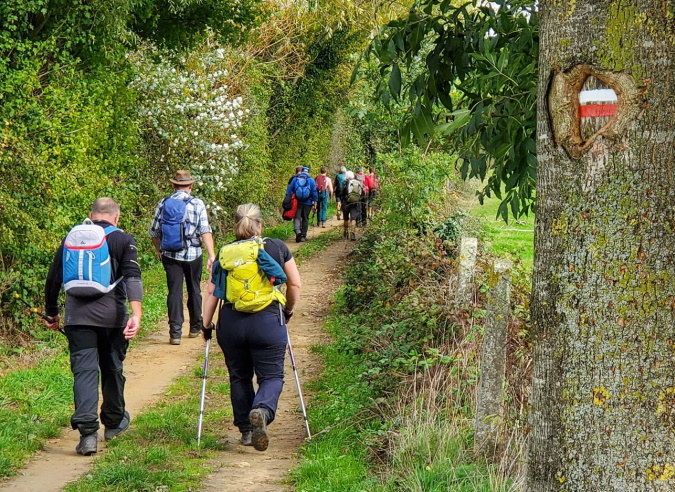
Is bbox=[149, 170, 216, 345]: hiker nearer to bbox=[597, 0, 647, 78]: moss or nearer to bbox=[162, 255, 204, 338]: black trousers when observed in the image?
bbox=[162, 255, 204, 338]: black trousers

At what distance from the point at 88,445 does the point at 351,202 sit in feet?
53.6

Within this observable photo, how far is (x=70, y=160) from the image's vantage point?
1147 centimetres

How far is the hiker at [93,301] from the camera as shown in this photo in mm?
6750

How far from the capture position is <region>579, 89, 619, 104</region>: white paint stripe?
2342 millimetres

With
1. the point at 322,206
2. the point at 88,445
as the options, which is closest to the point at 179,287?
the point at 88,445

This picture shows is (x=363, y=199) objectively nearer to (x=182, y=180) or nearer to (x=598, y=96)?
(x=182, y=180)

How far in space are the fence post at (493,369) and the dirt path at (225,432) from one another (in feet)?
5.01

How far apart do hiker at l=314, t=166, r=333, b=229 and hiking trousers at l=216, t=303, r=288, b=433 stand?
19358 mm

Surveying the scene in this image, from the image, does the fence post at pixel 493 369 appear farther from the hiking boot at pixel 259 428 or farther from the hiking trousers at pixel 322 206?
the hiking trousers at pixel 322 206

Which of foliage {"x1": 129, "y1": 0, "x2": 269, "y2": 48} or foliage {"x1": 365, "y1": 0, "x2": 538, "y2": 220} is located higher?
foliage {"x1": 129, "y1": 0, "x2": 269, "y2": 48}

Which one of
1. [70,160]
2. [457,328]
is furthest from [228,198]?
[457,328]

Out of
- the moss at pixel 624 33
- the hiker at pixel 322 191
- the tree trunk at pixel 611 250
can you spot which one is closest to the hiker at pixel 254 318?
the tree trunk at pixel 611 250

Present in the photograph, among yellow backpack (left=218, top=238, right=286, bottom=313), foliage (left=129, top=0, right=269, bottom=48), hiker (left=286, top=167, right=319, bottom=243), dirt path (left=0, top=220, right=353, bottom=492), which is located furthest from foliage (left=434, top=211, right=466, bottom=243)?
hiker (left=286, top=167, right=319, bottom=243)

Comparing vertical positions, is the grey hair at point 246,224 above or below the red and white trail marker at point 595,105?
below
